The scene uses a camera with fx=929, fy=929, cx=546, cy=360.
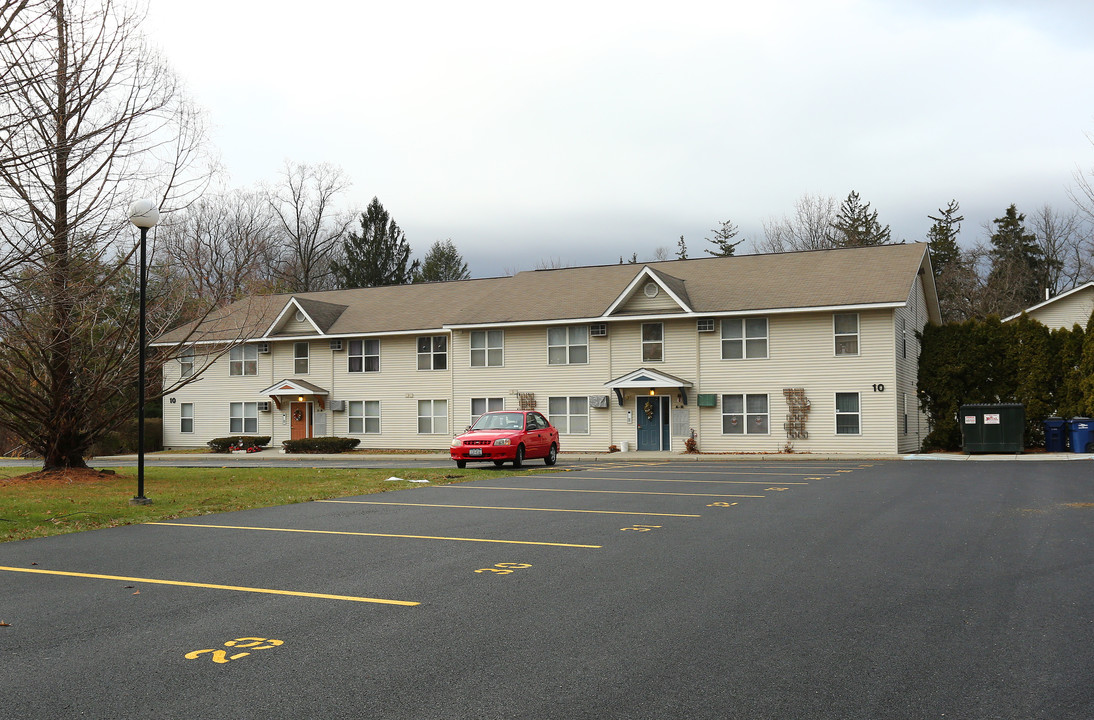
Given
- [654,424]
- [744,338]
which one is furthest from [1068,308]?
[654,424]

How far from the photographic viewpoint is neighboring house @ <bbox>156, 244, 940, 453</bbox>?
3206 cm

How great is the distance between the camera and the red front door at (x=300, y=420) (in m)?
41.4

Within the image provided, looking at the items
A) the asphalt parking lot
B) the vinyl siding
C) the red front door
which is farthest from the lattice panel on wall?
the red front door

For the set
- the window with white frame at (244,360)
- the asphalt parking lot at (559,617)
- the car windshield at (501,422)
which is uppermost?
the window with white frame at (244,360)

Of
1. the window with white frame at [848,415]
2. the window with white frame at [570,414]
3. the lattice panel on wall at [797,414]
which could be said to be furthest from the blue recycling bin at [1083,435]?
the window with white frame at [570,414]

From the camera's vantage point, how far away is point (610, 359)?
35594 mm

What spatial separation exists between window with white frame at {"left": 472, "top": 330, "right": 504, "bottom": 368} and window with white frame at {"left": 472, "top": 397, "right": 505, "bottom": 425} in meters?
1.34

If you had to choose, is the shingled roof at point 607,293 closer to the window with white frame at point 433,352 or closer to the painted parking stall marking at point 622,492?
the window with white frame at point 433,352

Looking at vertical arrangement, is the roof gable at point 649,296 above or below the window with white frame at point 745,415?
above

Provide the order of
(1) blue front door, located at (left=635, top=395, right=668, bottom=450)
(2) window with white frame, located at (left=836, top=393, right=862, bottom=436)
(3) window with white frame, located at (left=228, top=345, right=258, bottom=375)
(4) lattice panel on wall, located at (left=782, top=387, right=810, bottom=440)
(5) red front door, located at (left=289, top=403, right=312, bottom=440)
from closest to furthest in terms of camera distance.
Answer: (2) window with white frame, located at (left=836, top=393, right=862, bottom=436) → (4) lattice panel on wall, located at (left=782, top=387, right=810, bottom=440) → (1) blue front door, located at (left=635, top=395, right=668, bottom=450) → (5) red front door, located at (left=289, top=403, right=312, bottom=440) → (3) window with white frame, located at (left=228, top=345, right=258, bottom=375)

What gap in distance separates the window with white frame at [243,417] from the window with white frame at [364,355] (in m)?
5.57

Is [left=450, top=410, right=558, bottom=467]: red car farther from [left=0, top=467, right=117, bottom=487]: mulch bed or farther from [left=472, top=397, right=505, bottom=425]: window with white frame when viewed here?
[left=472, top=397, right=505, bottom=425]: window with white frame

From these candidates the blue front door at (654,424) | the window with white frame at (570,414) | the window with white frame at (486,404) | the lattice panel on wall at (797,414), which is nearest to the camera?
the lattice panel on wall at (797,414)

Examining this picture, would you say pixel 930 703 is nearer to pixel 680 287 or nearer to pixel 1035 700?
pixel 1035 700
